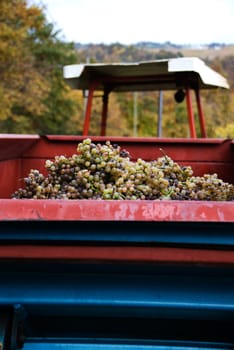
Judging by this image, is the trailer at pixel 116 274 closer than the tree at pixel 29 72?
Result: Yes

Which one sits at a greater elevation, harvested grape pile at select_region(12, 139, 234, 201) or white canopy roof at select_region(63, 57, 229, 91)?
white canopy roof at select_region(63, 57, 229, 91)

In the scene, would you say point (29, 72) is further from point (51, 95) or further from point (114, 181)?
point (114, 181)

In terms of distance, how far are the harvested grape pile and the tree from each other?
63.8 feet

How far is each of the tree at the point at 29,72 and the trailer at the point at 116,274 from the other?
803 inches

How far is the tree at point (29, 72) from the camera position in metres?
21.8

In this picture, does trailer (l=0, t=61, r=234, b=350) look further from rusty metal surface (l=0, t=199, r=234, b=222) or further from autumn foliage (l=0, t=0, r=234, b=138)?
autumn foliage (l=0, t=0, r=234, b=138)

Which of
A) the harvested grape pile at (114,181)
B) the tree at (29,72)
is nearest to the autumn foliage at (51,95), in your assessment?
the tree at (29,72)

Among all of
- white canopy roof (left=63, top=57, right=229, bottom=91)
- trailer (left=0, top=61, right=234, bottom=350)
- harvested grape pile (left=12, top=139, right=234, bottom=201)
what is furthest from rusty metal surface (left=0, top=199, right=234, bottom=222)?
white canopy roof (left=63, top=57, right=229, bottom=91)

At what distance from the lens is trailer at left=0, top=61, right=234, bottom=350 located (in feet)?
4.31

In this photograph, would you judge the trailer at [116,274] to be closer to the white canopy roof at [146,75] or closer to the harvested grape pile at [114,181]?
the harvested grape pile at [114,181]

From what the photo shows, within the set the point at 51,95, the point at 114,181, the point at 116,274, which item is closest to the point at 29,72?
the point at 51,95

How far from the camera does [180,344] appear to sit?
1504 millimetres

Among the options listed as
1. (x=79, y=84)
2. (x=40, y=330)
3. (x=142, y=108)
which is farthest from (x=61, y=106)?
(x=40, y=330)

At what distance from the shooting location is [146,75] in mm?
5898
